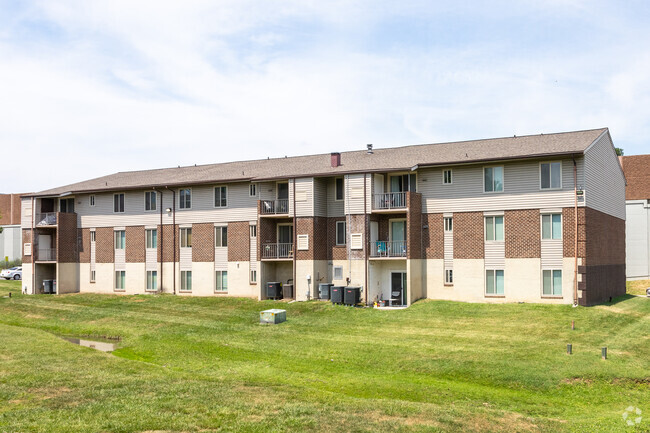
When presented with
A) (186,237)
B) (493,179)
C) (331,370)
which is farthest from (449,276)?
(186,237)

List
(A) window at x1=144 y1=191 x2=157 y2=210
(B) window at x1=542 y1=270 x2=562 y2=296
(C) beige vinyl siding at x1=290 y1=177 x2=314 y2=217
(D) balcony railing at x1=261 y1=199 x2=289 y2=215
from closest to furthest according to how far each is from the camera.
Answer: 1. (B) window at x1=542 y1=270 x2=562 y2=296
2. (C) beige vinyl siding at x1=290 y1=177 x2=314 y2=217
3. (D) balcony railing at x1=261 y1=199 x2=289 y2=215
4. (A) window at x1=144 y1=191 x2=157 y2=210

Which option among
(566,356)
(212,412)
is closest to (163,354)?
(212,412)

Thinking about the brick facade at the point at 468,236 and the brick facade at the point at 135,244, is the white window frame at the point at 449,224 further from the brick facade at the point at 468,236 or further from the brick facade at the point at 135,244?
the brick facade at the point at 135,244

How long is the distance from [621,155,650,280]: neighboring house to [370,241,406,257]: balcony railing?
2868 centimetres

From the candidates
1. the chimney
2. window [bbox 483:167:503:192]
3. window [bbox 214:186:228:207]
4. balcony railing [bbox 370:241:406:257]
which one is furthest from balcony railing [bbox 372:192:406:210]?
window [bbox 214:186:228:207]

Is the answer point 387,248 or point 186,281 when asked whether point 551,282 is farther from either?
point 186,281

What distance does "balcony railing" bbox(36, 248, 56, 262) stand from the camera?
48.8 meters

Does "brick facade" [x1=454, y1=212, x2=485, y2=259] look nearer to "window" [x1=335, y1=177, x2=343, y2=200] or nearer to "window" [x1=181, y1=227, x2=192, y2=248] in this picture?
"window" [x1=335, y1=177, x2=343, y2=200]

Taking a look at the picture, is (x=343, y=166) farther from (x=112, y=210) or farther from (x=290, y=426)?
(x=290, y=426)

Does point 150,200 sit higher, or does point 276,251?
point 150,200

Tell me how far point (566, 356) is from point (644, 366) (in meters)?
2.59

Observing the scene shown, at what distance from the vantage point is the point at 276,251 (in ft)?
133

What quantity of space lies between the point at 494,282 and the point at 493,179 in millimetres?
5785

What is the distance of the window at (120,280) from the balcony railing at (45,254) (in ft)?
20.0
